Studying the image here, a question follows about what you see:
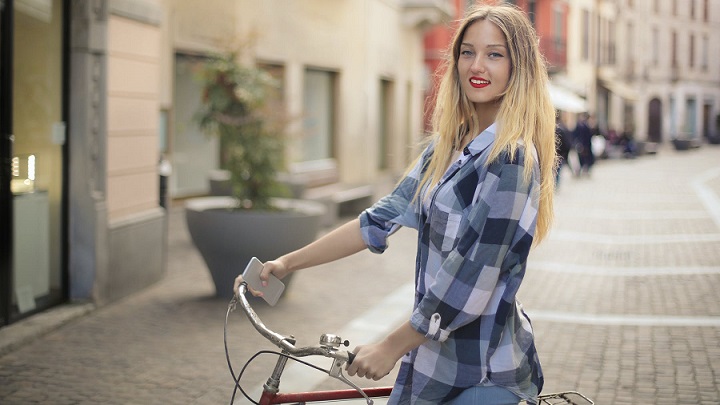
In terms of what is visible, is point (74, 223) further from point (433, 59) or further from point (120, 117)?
point (433, 59)

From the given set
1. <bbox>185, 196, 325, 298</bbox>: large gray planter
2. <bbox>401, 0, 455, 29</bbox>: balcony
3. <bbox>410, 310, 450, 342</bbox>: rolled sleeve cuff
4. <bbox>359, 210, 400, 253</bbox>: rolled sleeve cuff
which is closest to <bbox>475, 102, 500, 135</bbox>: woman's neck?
<bbox>359, 210, 400, 253</bbox>: rolled sleeve cuff

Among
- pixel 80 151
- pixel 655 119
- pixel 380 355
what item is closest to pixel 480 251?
pixel 380 355

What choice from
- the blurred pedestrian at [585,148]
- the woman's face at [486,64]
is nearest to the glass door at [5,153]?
the woman's face at [486,64]

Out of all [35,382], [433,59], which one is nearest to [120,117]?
[35,382]

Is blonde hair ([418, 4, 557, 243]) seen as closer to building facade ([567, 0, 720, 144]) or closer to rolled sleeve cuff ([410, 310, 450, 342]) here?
rolled sleeve cuff ([410, 310, 450, 342])

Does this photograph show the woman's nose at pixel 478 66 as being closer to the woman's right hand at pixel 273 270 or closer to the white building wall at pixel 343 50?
the woman's right hand at pixel 273 270

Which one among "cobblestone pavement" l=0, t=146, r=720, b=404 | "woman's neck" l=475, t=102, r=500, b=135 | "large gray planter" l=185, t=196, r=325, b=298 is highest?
"woman's neck" l=475, t=102, r=500, b=135

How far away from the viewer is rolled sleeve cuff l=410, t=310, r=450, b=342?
87.5 inches

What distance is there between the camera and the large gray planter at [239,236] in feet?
25.1

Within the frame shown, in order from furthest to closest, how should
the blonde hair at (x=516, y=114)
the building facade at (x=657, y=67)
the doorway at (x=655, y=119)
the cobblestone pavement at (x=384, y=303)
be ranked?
the doorway at (x=655, y=119) → the building facade at (x=657, y=67) → the cobblestone pavement at (x=384, y=303) → the blonde hair at (x=516, y=114)

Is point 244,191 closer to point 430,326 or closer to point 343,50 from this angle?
point 430,326

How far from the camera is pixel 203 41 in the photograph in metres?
14.3

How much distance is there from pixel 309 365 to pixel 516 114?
0.78 metres

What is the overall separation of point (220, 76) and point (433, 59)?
2011cm
